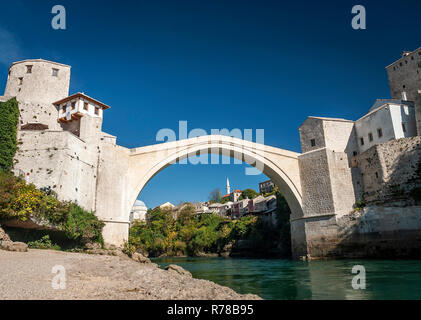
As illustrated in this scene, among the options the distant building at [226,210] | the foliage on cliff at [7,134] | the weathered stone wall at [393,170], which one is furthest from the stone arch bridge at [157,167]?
the distant building at [226,210]

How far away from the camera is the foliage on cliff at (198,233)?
29.6 metres

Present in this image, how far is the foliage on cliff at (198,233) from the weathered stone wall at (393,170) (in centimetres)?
979

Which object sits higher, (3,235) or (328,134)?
(328,134)

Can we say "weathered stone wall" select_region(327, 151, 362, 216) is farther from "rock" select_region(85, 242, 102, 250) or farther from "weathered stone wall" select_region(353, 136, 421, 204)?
"rock" select_region(85, 242, 102, 250)

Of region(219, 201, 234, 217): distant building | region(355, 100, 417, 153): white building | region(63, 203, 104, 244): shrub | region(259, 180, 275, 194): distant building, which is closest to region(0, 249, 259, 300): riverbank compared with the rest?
region(63, 203, 104, 244): shrub

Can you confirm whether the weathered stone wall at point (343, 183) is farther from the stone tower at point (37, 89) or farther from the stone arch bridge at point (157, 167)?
the stone tower at point (37, 89)

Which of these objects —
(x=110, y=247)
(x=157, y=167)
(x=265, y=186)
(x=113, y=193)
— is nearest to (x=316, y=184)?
(x=157, y=167)

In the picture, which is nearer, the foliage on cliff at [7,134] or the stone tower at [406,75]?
the foliage on cliff at [7,134]

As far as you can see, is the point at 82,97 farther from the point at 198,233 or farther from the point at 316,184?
the point at 198,233

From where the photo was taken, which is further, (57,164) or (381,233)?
(381,233)

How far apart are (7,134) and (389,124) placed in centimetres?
1986

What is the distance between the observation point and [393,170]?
52.1 ft
